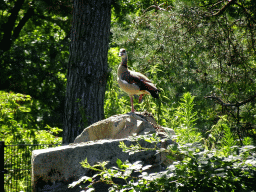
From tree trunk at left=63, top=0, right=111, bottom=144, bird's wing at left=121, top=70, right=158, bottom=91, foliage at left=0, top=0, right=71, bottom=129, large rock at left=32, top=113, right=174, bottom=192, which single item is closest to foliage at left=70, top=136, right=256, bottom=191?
large rock at left=32, top=113, right=174, bottom=192

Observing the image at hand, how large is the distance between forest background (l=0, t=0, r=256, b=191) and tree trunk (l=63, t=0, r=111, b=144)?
55 centimetres

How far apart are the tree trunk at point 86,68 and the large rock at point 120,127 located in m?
1.05

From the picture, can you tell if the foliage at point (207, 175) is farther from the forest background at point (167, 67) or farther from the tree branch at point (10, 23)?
the tree branch at point (10, 23)

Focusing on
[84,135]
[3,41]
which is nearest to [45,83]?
[3,41]

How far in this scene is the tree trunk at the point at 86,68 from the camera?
5.20 m

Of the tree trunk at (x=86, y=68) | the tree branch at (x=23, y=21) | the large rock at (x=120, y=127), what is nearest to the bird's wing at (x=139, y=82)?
the large rock at (x=120, y=127)

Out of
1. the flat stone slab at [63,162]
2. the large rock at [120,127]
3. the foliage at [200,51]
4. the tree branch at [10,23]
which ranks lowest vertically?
the flat stone slab at [63,162]

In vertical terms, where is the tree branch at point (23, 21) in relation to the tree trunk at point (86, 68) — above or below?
above

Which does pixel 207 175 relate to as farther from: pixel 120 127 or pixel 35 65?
pixel 35 65

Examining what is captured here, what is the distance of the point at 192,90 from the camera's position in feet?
24.8

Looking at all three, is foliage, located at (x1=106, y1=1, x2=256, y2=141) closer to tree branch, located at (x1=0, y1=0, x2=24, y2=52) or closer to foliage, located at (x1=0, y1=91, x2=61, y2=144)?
foliage, located at (x1=0, y1=91, x2=61, y2=144)

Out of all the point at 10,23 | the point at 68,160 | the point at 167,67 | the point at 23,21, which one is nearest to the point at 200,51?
the point at 167,67

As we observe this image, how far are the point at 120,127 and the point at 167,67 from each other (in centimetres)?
208

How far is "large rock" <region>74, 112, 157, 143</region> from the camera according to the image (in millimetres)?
3885
